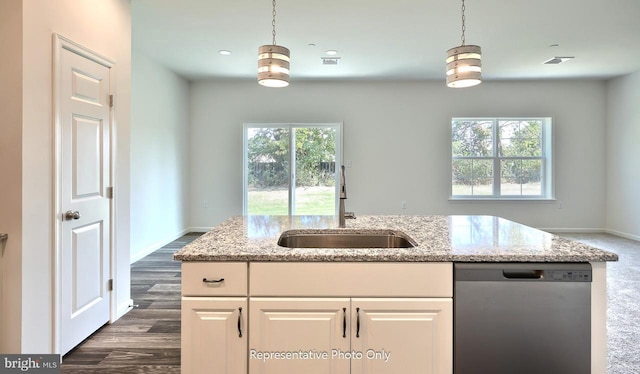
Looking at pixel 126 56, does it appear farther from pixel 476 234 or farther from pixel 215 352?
pixel 476 234

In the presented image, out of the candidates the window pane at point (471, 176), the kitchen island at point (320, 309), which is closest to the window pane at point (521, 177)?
the window pane at point (471, 176)

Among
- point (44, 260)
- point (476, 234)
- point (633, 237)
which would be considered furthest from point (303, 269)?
point (633, 237)

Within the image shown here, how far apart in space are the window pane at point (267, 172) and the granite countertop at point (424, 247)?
4.13 m

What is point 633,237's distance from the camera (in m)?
5.56

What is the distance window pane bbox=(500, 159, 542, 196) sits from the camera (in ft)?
20.3

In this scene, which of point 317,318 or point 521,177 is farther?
point 521,177

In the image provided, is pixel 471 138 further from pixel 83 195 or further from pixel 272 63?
pixel 83 195

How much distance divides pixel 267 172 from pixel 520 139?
455cm

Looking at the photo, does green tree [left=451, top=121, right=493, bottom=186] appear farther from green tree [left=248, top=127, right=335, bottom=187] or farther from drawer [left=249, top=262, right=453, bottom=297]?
drawer [left=249, top=262, right=453, bottom=297]

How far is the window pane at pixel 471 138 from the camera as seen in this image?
6195 mm

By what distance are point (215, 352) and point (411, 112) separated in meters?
5.49

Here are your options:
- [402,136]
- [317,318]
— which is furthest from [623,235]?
[317,318]

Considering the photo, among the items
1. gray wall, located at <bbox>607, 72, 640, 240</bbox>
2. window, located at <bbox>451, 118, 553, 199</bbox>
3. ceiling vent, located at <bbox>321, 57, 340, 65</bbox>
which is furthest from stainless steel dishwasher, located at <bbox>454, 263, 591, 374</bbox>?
gray wall, located at <bbox>607, 72, 640, 240</bbox>

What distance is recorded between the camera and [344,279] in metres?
1.42
